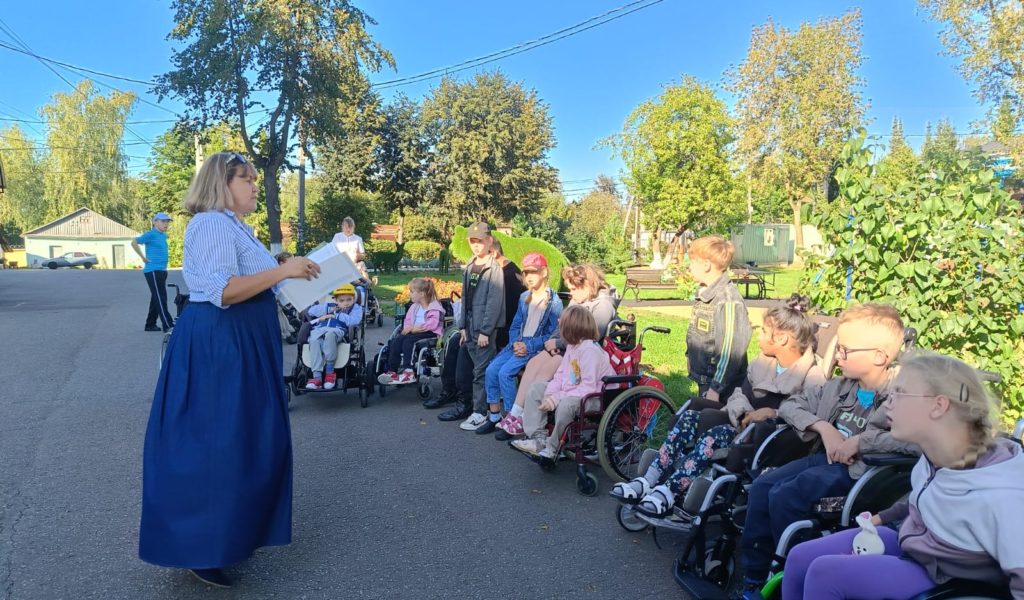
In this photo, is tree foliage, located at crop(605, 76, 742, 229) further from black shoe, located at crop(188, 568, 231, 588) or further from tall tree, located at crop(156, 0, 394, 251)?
black shoe, located at crop(188, 568, 231, 588)

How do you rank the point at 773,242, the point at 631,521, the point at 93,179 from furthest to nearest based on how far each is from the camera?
the point at 93,179
the point at 773,242
the point at 631,521

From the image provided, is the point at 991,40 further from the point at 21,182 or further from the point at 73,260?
the point at 21,182

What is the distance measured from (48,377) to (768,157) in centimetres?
2997

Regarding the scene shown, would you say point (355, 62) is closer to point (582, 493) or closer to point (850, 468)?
point (582, 493)

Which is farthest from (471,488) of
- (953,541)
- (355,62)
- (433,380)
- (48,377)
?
(355,62)

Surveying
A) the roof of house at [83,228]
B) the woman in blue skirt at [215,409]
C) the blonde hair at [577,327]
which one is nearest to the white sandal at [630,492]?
the blonde hair at [577,327]

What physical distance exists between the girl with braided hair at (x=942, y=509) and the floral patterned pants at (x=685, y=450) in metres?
1.08

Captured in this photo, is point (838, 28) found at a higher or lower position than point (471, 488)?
higher

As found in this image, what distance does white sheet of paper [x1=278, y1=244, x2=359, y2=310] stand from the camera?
3.45m

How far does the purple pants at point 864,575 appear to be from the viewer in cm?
224

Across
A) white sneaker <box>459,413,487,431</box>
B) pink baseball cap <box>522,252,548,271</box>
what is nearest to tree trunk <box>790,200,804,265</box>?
pink baseball cap <box>522,252,548,271</box>

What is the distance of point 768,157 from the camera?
31.6 m

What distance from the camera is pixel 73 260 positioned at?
53156 millimetres

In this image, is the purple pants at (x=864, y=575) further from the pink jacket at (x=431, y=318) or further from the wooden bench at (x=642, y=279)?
the wooden bench at (x=642, y=279)
